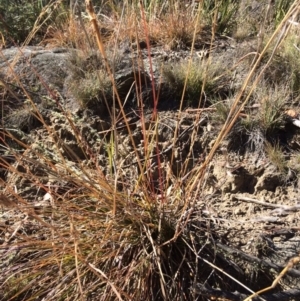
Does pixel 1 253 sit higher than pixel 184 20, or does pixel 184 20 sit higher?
pixel 184 20

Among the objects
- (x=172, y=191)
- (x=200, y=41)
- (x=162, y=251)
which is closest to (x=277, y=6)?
(x=200, y=41)

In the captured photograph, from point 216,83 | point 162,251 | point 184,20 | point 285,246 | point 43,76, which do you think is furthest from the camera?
point 184,20

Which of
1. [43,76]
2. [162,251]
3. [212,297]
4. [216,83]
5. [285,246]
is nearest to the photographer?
[212,297]

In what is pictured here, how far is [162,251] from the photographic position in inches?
79.6

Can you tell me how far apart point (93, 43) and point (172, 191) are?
147 cm

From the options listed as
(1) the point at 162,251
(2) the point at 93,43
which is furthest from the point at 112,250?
(2) the point at 93,43

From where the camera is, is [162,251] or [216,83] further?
[216,83]

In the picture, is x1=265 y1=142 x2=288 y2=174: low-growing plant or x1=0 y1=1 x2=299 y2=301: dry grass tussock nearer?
x1=0 y1=1 x2=299 y2=301: dry grass tussock

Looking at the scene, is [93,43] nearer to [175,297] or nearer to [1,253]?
[1,253]

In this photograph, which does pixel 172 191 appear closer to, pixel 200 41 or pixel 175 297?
pixel 175 297

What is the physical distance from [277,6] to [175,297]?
8.03ft

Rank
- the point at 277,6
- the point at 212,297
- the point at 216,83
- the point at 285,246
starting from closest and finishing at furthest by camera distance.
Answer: the point at 212,297 → the point at 285,246 → the point at 216,83 → the point at 277,6

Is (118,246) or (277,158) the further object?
(277,158)

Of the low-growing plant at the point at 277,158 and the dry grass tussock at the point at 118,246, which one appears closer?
the dry grass tussock at the point at 118,246
